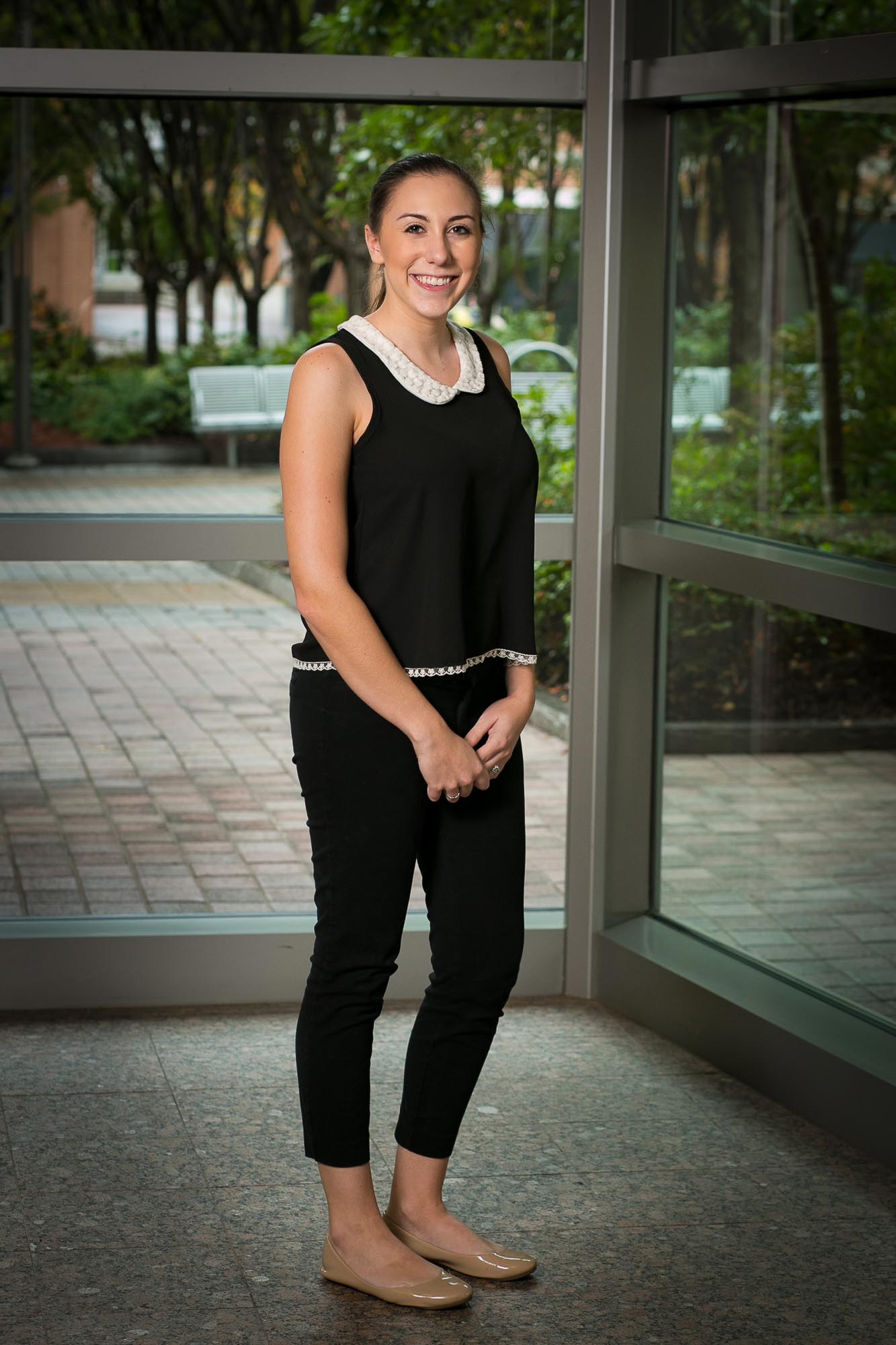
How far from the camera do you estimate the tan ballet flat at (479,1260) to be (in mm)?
2922

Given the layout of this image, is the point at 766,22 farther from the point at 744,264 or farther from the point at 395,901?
the point at 395,901

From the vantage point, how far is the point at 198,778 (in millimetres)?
4363

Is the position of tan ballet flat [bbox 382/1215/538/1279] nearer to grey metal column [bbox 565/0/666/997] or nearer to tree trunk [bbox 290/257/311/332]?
grey metal column [bbox 565/0/666/997]

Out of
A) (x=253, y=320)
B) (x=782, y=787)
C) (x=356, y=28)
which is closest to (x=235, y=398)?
(x=253, y=320)

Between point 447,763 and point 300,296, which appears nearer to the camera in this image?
point 447,763

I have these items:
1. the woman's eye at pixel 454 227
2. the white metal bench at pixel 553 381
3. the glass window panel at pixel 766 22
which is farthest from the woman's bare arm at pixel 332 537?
the glass window panel at pixel 766 22

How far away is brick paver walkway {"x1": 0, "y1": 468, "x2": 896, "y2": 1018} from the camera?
4137mm

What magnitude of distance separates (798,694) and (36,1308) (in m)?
2.29

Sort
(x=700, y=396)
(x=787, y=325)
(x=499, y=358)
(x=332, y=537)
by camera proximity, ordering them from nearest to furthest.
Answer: (x=332, y=537) → (x=499, y=358) → (x=700, y=396) → (x=787, y=325)

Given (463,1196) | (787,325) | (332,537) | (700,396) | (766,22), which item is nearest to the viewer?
(332,537)

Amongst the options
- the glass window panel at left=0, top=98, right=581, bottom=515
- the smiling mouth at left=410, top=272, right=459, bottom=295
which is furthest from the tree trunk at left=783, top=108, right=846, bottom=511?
the smiling mouth at left=410, top=272, right=459, bottom=295

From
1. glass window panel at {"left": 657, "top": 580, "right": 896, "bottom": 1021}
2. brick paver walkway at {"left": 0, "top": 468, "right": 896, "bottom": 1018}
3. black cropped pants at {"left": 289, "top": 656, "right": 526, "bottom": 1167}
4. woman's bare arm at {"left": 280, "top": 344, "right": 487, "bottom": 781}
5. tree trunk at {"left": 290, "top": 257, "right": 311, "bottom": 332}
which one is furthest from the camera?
tree trunk at {"left": 290, "top": 257, "right": 311, "bottom": 332}

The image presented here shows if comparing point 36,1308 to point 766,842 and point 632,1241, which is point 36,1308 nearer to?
point 632,1241

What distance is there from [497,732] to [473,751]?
71 mm
